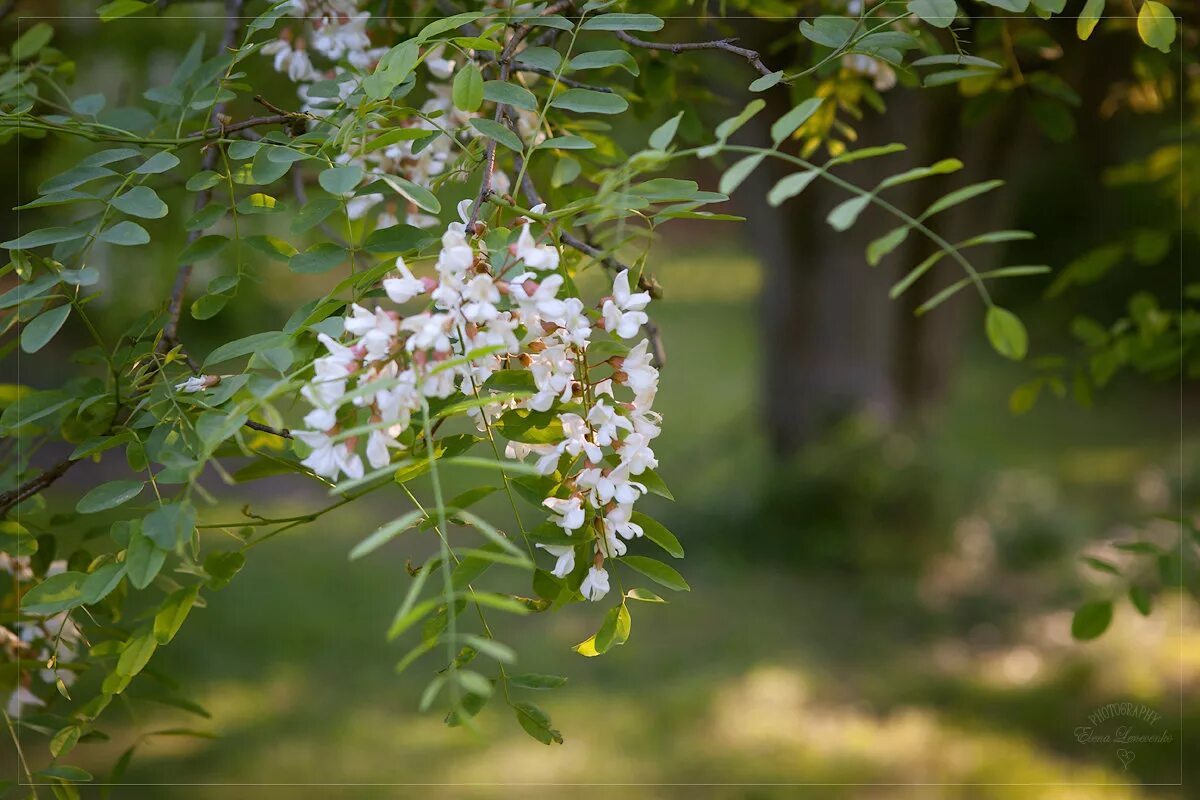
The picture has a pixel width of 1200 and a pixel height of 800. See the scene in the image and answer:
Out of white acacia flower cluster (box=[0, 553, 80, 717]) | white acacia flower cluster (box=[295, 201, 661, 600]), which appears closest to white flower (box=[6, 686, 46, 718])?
white acacia flower cluster (box=[0, 553, 80, 717])

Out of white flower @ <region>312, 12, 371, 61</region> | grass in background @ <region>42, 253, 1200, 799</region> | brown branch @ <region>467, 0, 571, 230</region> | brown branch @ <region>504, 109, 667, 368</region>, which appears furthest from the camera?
grass in background @ <region>42, 253, 1200, 799</region>

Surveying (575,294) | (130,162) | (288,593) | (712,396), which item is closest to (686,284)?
(712,396)

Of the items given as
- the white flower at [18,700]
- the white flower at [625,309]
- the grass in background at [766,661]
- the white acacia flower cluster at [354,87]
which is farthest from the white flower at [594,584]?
the grass in background at [766,661]

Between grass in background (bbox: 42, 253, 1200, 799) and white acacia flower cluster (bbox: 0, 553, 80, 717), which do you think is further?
grass in background (bbox: 42, 253, 1200, 799)

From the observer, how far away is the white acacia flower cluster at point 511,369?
2.42ft

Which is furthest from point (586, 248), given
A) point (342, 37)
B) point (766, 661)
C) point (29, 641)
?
point (766, 661)

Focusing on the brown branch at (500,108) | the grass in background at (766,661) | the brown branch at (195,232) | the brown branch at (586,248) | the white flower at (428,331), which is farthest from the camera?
the grass in background at (766,661)

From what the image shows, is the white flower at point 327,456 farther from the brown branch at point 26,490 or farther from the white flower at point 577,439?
the brown branch at point 26,490

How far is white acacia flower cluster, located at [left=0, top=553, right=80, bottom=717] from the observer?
116 cm

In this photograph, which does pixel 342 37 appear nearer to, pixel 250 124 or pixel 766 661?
pixel 250 124

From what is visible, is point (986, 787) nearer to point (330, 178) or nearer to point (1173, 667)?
point (1173, 667)

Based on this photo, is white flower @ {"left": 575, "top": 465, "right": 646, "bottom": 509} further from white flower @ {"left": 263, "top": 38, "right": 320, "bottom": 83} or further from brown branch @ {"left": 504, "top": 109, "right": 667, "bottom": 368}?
white flower @ {"left": 263, "top": 38, "right": 320, "bottom": 83}

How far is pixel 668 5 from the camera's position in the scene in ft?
4.49

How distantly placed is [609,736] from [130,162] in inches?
79.3
